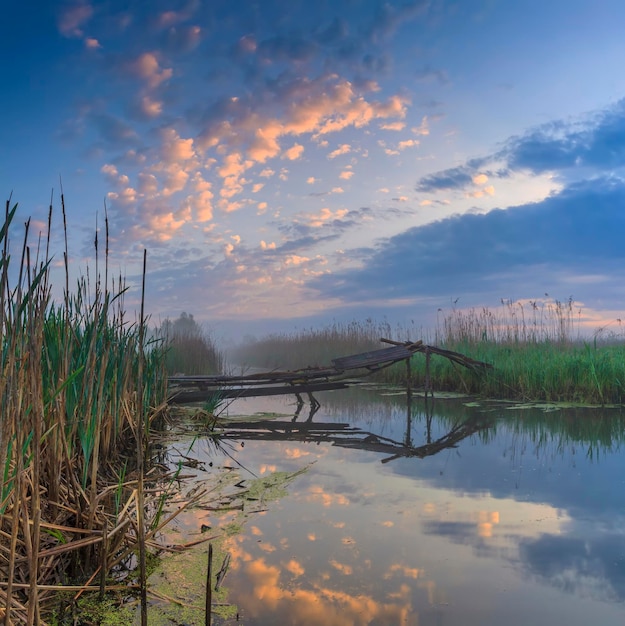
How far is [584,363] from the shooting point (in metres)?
9.29

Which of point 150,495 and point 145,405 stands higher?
point 145,405

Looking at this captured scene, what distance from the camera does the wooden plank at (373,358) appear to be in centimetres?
980

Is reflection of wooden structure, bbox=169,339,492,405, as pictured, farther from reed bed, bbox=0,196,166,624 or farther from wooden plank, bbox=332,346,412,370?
reed bed, bbox=0,196,166,624

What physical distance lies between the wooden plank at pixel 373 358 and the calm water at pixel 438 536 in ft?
12.2

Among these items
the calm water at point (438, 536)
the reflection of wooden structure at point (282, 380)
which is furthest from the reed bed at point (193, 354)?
the calm water at point (438, 536)

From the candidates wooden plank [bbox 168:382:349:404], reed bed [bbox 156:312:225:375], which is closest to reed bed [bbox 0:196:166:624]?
wooden plank [bbox 168:382:349:404]

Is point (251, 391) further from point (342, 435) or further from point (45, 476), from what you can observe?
point (45, 476)

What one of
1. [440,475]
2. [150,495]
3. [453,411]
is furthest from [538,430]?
[150,495]

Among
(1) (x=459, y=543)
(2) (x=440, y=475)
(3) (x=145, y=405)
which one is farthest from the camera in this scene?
(3) (x=145, y=405)

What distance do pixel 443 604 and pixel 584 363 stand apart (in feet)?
25.9

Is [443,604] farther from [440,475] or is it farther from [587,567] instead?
[440,475]

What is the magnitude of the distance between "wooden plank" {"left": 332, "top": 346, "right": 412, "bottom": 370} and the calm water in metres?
3.72

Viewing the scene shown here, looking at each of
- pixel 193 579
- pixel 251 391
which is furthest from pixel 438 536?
pixel 251 391

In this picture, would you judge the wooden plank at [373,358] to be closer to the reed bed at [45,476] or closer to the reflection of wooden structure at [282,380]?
the reflection of wooden structure at [282,380]
